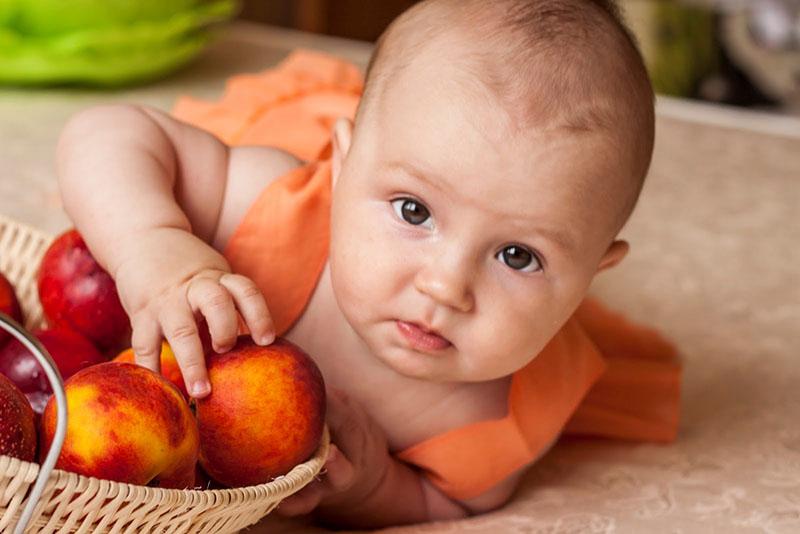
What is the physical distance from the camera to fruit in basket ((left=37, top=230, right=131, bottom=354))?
1.04 meters

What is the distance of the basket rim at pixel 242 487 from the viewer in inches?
23.5

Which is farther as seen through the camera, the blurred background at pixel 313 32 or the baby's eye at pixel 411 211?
the blurred background at pixel 313 32

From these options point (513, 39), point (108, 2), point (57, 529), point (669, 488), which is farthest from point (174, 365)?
point (108, 2)

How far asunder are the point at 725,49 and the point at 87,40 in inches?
56.1

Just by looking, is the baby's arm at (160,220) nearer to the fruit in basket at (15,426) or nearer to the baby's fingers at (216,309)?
the baby's fingers at (216,309)

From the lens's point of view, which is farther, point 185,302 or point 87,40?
point 87,40

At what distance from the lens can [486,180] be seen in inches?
34.3

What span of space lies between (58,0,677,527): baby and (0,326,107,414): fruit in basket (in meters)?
0.07

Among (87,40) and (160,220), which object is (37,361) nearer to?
(160,220)

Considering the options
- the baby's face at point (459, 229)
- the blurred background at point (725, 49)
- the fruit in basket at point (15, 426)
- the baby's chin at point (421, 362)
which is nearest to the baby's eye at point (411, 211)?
the baby's face at point (459, 229)

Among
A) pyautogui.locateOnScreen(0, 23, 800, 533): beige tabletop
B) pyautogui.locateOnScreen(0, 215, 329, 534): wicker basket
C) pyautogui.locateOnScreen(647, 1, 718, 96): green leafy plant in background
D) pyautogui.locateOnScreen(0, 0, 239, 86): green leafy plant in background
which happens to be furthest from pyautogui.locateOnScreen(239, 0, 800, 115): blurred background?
pyautogui.locateOnScreen(0, 215, 329, 534): wicker basket

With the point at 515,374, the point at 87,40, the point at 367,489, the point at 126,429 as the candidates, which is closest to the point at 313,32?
the point at 87,40

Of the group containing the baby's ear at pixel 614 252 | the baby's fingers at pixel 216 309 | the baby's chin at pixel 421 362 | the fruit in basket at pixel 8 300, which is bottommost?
the fruit in basket at pixel 8 300

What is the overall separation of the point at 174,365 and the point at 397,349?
0.18m
